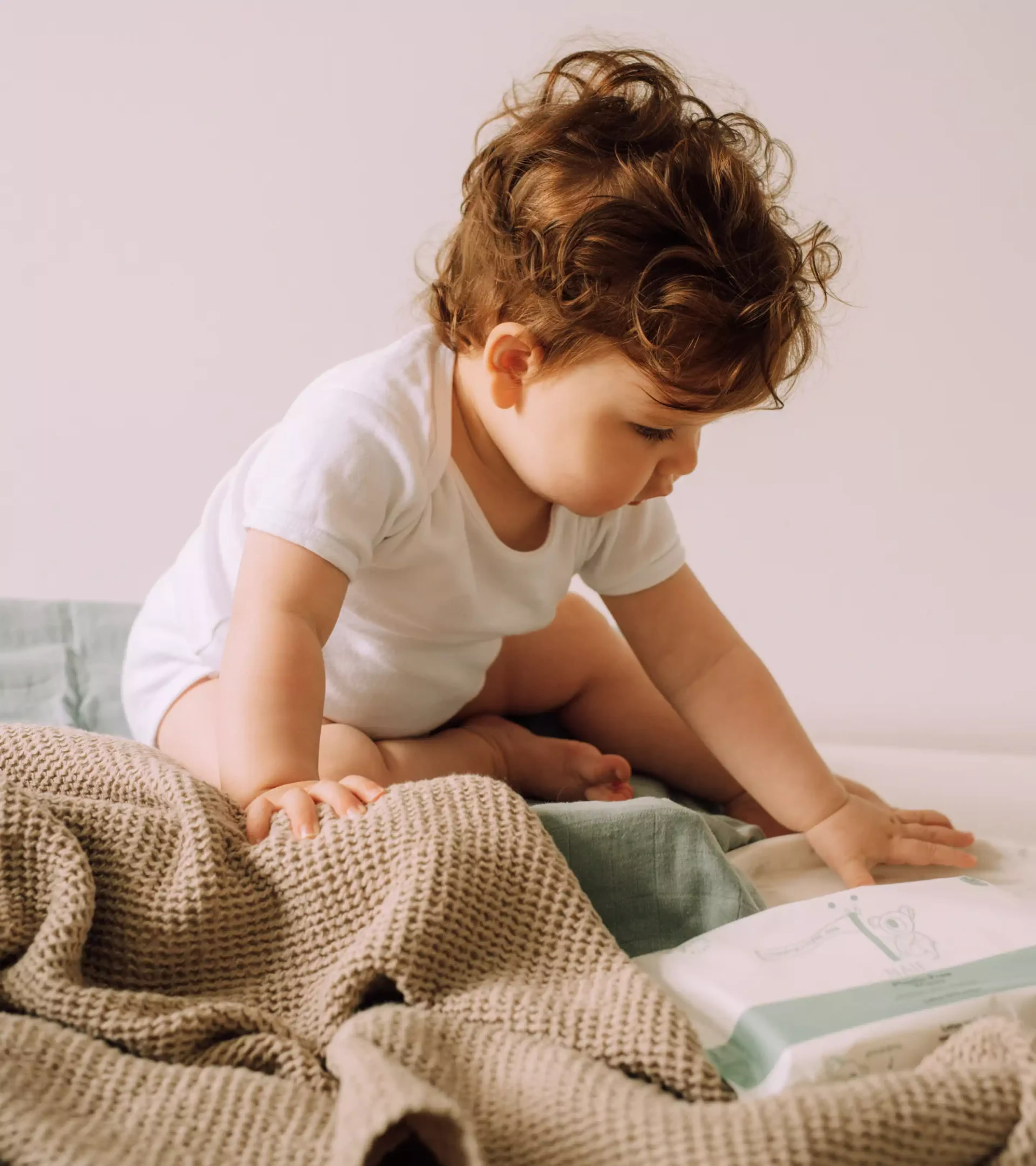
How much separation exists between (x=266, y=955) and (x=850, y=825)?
47 centimetres

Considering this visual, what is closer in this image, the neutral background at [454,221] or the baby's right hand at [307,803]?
the baby's right hand at [307,803]

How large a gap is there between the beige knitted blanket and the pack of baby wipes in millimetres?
35

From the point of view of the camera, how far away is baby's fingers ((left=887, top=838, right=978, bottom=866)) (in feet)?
2.79

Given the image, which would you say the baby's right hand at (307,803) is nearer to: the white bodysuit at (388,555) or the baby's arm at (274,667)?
the baby's arm at (274,667)

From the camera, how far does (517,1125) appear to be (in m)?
0.45

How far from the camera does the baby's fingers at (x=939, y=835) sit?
0.87 meters

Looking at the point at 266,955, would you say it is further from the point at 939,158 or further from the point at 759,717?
the point at 939,158

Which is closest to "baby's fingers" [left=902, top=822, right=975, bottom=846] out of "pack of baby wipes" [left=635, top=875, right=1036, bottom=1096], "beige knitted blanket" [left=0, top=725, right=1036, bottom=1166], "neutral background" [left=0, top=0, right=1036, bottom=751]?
"pack of baby wipes" [left=635, top=875, right=1036, bottom=1096]

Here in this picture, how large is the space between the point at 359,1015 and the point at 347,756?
0.38m

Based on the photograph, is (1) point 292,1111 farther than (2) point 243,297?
No

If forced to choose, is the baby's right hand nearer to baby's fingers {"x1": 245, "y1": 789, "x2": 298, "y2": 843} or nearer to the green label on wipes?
baby's fingers {"x1": 245, "y1": 789, "x2": 298, "y2": 843}

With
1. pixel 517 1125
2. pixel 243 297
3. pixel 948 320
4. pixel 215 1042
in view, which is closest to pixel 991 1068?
pixel 517 1125

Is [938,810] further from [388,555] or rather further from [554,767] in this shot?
[388,555]

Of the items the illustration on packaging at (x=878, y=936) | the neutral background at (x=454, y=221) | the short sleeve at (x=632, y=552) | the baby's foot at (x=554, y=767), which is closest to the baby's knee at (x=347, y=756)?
the baby's foot at (x=554, y=767)
